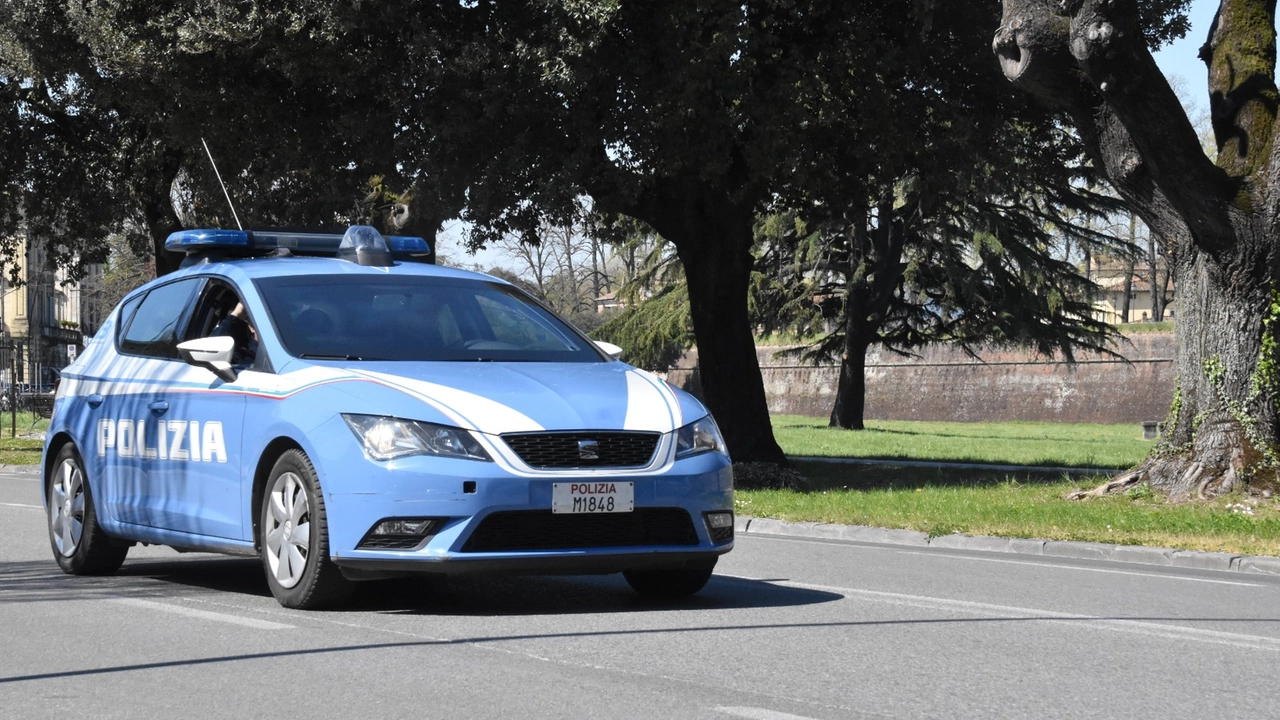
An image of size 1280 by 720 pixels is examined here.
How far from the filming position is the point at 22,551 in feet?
36.3

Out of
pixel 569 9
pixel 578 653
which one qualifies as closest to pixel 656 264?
pixel 569 9

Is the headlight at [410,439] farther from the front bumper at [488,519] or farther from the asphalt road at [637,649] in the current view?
the asphalt road at [637,649]

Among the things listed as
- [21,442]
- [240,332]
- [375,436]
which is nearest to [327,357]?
[240,332]

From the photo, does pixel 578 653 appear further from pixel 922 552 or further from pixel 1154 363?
pixel 1154 363

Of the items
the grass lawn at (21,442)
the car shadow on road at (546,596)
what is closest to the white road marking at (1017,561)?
the car shadow on road at (546,596)

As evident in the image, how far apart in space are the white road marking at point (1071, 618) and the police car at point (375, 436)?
42.4 inches

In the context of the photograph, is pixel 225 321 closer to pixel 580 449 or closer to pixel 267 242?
pixel 267 242

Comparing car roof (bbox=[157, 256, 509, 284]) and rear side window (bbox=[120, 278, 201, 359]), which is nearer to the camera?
car roof (bbox=[157, 256, 509, 284])

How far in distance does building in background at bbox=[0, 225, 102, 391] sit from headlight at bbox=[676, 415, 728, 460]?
22.5ft

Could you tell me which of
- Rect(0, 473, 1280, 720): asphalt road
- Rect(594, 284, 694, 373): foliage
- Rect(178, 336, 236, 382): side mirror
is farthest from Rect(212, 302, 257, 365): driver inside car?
Rect(594, 284, 694, 373): foliage

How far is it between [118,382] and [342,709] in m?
4.67

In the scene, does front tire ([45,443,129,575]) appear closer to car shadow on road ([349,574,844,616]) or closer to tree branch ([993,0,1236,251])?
car shadow on road ([349,574,844,616])

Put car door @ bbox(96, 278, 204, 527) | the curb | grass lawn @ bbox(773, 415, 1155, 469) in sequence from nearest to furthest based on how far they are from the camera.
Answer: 1. car door @ bbox(96, 278, 204, 527)
2. the curb
3. grass lawn @ bbox(773, 415, 1155, 469)

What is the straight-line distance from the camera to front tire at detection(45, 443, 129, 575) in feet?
30.9
